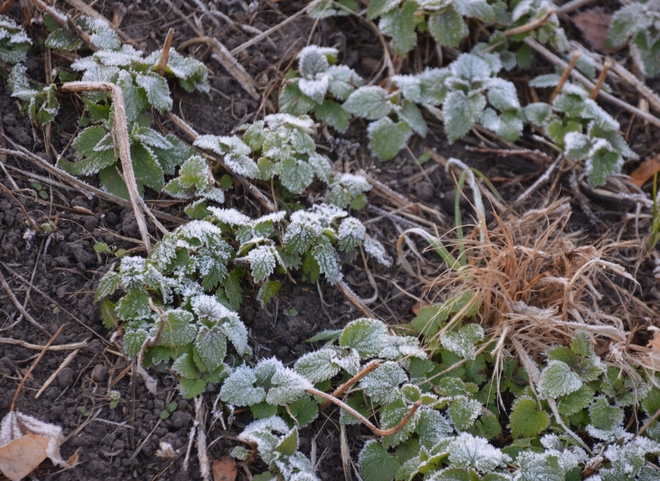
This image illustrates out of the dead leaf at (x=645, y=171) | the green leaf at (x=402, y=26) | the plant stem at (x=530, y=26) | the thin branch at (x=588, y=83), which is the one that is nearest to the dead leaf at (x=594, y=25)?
the thin branch at (x=588, y=83)

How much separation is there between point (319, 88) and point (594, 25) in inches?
57.9

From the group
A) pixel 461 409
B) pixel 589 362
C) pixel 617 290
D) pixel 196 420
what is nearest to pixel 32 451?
pixel 196 420

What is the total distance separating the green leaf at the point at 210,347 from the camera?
5.21ft

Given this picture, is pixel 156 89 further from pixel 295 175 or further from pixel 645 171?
pixel 645 171

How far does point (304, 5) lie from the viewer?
2.52 meters

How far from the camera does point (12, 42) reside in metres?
1.96

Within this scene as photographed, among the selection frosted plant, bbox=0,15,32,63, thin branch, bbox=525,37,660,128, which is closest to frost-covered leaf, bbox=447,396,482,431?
thin branch, bbox=525,37,660,128

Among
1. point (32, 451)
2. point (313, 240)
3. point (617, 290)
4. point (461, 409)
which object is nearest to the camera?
point (32, 451)

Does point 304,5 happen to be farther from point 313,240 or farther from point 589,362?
point 589,362

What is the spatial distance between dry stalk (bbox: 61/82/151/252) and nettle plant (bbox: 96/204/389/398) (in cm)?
11

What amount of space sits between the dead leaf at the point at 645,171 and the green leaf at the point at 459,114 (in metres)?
0.71

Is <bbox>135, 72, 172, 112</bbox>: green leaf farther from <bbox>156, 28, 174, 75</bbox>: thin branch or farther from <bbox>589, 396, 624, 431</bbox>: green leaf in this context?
<bbox>589, 396, 624, 431</bbox>: green leaf

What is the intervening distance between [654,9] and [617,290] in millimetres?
1457

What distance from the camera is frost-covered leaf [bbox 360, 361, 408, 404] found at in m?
1.66
